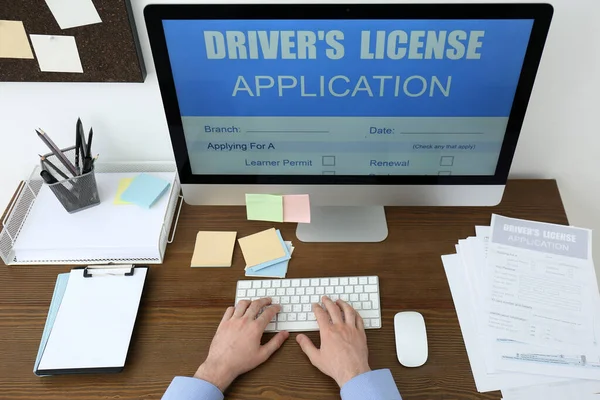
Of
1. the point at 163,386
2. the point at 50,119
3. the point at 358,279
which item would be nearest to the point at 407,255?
the point at 358,279

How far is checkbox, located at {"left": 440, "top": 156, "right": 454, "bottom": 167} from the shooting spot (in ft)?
3.10

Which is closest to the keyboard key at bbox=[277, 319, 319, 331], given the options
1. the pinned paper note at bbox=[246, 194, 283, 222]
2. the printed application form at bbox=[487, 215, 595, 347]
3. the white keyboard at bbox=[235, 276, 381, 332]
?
the white keyboard at bbox=[235, 276, 381, 332]

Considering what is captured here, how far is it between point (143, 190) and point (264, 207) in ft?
1.02

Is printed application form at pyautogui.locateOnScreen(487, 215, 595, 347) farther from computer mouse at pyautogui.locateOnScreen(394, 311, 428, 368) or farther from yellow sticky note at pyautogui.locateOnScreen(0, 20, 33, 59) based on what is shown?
yellow sticky note at pyautogui.locateOnScreen(0, 20, 33, 59)

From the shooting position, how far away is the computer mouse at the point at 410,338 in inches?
34.6

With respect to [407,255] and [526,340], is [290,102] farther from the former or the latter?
[526,340]

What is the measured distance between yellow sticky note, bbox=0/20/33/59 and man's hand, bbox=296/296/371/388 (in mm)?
776

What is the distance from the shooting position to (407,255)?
1060 mm

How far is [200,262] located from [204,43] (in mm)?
454

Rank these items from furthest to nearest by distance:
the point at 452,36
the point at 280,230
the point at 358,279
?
the point at 280,230 < the point at 358,279 < the point at 452,36

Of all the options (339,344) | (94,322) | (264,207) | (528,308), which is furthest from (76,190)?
(528,308)

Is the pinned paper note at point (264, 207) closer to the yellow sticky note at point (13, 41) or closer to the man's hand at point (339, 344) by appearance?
the man's hand at point (339, 344)

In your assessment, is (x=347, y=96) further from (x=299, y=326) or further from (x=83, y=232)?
(x=83, y=232)

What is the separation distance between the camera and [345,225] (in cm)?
110
